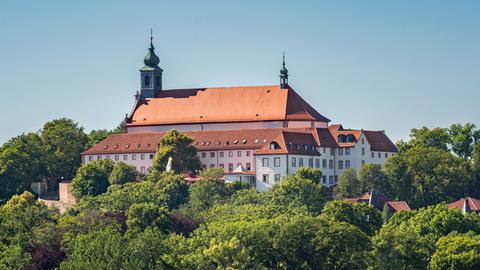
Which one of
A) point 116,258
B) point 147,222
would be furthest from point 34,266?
point 147,222

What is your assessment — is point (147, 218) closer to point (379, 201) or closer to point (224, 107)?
point (379, 201)

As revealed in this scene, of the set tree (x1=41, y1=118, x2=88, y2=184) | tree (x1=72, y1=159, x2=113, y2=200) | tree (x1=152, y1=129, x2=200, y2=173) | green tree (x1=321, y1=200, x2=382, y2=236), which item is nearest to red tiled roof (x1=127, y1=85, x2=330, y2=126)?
tree (x1=41, y1=118, x2=88, y2=184)

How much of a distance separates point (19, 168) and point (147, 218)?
31.7 m

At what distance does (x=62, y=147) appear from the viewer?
6127 inches

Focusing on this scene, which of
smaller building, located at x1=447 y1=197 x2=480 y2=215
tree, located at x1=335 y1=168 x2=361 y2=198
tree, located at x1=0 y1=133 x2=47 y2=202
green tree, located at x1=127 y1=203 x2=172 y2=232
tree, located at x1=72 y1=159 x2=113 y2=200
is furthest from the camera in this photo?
tree, located at x1=0 y1=133 x2=47 y2=202

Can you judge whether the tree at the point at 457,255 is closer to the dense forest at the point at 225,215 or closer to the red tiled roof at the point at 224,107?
the dense forest at the point at 225,215

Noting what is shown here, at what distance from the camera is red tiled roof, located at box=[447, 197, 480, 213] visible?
13825 cm

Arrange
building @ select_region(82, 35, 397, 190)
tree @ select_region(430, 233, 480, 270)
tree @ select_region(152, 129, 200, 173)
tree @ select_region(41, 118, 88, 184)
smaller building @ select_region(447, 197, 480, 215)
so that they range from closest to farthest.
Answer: tree @ select_region(430, 233, 480, 270) < smaller building @ select_region(447, 197, 480, 215) < building @ select_region(82, 35, 397, 190) < tree @ select_region(152, 129, 200, 173) < tree @ select_region(41, 118, 88, 184)

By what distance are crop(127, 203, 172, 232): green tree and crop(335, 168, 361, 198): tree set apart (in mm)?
23364

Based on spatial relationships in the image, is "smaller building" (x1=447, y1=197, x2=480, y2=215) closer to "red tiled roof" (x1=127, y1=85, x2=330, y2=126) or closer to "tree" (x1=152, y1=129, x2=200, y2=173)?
"red tiled roof" (x1=127, y1=85, x2=330, y2=126)

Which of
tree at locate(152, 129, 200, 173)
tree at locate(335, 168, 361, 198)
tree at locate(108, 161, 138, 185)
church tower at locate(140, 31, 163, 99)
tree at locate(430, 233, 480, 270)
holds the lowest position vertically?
tree at locate(430, 233, 480, 270)

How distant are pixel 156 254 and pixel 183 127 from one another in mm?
50242

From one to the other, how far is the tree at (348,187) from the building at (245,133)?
13.8 feet

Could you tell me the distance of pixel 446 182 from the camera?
14325 centimetres
